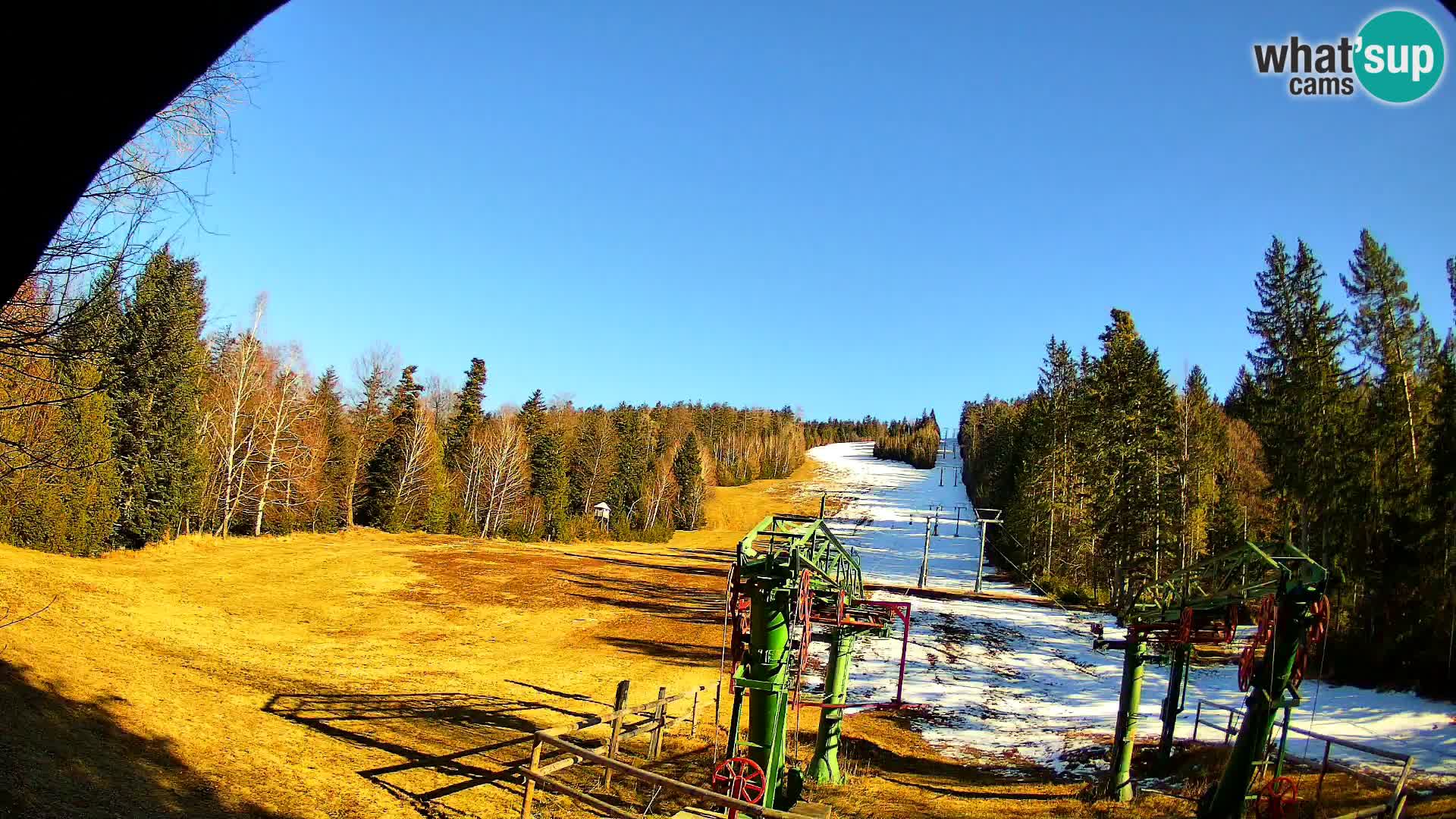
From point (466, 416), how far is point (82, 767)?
59640 millimetres

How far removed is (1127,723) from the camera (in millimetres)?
17094

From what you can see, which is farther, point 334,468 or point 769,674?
point 334,468

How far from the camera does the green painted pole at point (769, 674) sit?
13.2 metres

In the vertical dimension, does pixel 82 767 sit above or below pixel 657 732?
above

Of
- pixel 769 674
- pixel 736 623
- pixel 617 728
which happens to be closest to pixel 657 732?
pixel 617 728

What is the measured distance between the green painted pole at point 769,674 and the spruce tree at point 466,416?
59743mm

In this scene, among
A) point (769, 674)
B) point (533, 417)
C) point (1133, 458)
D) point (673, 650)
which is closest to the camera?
point (769, 674)

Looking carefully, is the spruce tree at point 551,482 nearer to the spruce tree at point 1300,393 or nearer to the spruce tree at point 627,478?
the spruce tree at point 627,478

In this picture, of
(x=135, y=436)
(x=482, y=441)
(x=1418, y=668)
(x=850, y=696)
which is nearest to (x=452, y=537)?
(x=482, y=441)

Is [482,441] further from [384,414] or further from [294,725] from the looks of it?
[294,725]

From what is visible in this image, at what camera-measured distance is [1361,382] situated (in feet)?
104

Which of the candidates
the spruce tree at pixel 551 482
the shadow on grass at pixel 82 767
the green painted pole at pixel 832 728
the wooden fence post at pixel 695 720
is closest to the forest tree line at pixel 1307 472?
the green painted pole at pixel 832 728

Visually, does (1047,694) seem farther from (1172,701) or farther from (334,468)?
(334,468)

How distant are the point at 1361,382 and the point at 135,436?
5529 centimetres
